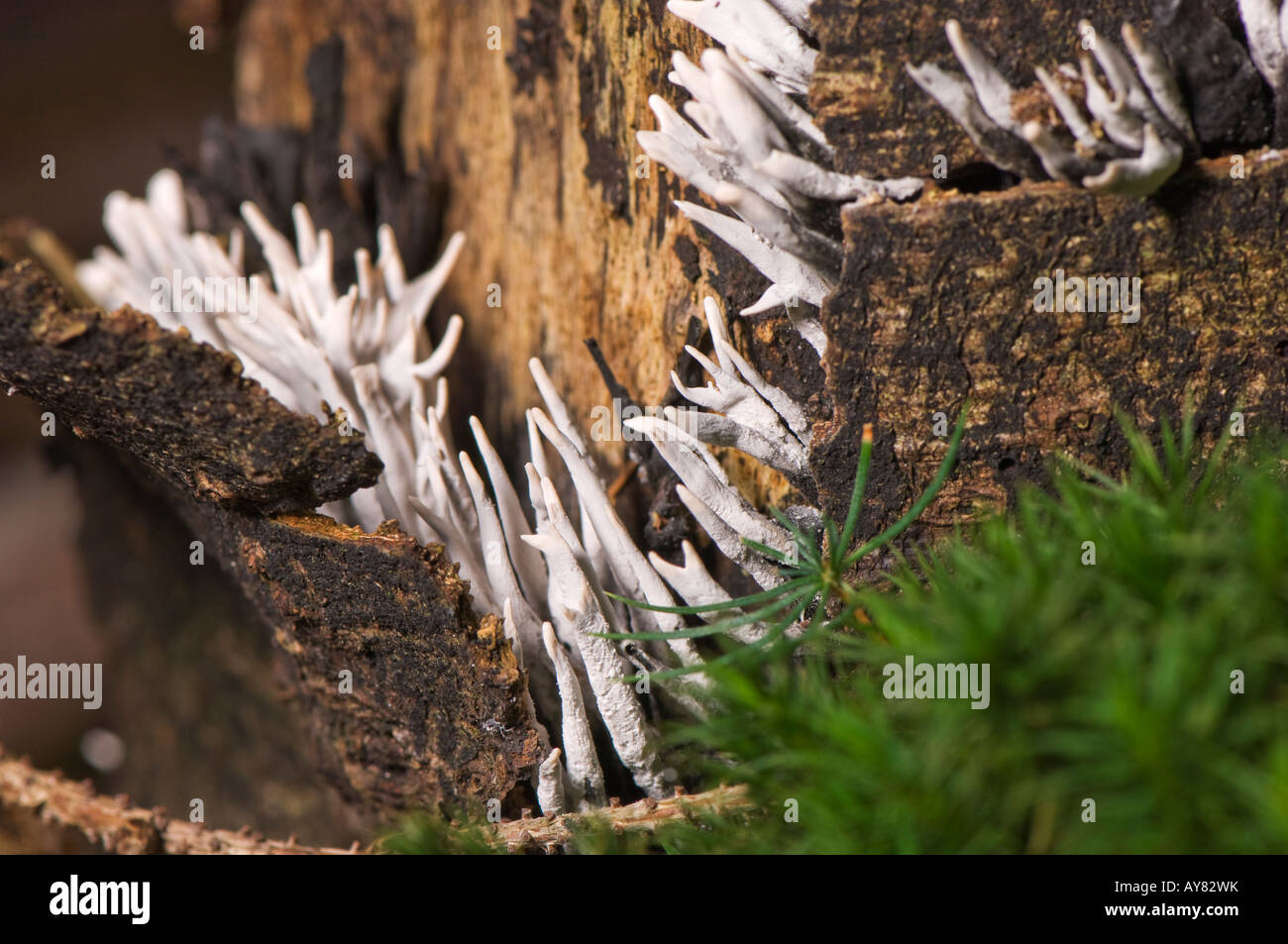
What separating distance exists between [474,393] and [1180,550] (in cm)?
A: 141

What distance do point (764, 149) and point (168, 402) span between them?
0.77 metres

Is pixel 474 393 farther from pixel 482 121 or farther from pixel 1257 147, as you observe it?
pixel 1257 147

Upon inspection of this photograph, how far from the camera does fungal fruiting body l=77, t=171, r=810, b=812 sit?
4.35ft

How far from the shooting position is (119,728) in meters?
2.73

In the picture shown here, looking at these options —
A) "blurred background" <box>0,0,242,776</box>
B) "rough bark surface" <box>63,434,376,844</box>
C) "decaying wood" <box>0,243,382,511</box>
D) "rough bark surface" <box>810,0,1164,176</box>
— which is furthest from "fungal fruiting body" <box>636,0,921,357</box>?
"blurred background" <box>0,0,242,776</box>

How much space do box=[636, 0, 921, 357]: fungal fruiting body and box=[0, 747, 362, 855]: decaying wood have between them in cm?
100

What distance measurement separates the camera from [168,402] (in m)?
1.24

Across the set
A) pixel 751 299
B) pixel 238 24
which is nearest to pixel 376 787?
pixel 751 299

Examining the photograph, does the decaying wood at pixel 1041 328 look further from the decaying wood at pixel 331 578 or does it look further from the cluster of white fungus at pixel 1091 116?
the decaying wood at pixel 331 578

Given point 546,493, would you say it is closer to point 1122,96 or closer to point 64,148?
point 1122,96

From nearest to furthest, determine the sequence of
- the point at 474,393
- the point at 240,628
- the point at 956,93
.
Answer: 1. the point at 956,93
2. the point at 474,393
3. the point at 240,628

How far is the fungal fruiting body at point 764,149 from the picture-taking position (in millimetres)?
1139

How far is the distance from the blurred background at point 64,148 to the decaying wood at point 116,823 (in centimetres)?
163

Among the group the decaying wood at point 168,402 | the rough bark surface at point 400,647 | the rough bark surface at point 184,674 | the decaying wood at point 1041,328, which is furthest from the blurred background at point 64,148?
the decaying wood at point 1041,328
